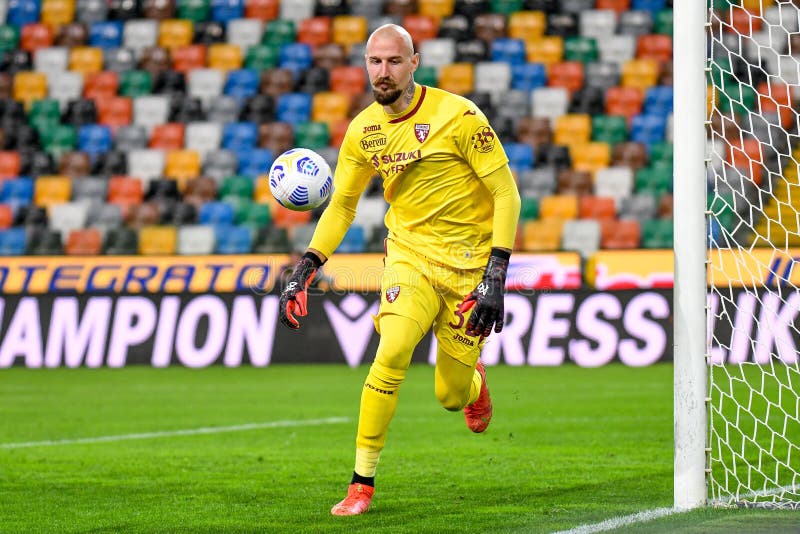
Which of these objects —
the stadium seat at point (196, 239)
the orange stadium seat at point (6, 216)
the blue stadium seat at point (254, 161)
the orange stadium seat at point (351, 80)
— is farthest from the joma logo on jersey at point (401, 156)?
the orange stadium seat at point (351, 80)

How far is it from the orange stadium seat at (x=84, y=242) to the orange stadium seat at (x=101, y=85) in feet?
10.8

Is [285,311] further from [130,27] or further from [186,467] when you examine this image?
[130,27]

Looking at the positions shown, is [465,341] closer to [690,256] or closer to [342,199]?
[342,199]

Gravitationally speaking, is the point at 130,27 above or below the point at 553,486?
above

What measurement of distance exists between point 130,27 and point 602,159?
849 centimetres

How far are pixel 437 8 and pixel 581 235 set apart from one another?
5.50 meters

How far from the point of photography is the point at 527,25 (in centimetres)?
2033

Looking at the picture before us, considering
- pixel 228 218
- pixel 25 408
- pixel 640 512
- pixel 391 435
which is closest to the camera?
pixel 640 512

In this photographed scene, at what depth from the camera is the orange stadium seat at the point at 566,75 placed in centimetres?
1967

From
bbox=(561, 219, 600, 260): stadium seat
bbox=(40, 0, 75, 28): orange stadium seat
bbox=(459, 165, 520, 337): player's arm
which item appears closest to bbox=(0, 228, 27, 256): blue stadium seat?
bbox=(40, 0, 75, 28): orange stadium seat

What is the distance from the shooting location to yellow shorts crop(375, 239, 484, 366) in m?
5.82

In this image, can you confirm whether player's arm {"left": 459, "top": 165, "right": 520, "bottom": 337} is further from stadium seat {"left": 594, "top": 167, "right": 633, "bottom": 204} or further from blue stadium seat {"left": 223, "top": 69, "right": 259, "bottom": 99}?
blue stadium seat {"left": 223, "top": 69, "right": 259, "bottom": 99}

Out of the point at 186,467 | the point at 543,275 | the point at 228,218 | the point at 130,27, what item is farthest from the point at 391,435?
the point at 130,27

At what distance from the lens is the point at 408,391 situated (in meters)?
12.4
